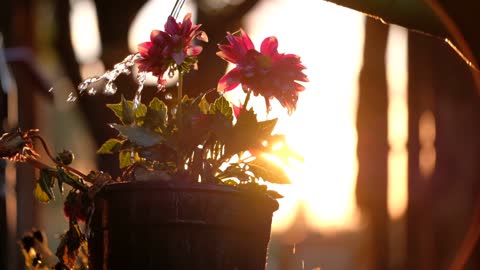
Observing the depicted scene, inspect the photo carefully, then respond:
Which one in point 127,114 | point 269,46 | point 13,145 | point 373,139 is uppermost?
point 373,139

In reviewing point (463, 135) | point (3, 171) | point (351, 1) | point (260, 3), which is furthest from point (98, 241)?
point (260, 3)

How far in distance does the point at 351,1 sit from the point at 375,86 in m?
5.44

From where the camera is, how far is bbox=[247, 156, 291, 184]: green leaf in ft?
10.1

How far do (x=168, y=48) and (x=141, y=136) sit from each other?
28 cm

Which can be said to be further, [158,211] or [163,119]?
[163,119]

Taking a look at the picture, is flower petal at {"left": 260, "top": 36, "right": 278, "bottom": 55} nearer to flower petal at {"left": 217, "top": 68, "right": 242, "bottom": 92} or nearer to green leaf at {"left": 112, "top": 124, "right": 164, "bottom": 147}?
flower petal at {"left": 217, "top": 68, "right": 242, "bottom": 92}

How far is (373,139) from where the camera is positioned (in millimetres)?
8586

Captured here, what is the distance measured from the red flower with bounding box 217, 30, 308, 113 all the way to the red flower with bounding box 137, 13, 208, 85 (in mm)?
107

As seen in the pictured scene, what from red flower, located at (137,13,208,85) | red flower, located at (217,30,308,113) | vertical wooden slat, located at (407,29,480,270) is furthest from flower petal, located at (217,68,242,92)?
vertical wooden slat, located at (407,29,480,270)

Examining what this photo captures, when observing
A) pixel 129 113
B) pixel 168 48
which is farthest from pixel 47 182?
pixel 168 48

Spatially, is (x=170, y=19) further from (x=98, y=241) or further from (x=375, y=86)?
(x=375, y=86)

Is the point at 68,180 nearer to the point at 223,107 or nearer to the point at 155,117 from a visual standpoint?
the point at 155,117

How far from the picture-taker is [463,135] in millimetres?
5914

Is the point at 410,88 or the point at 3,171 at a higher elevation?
the point at 410,88
